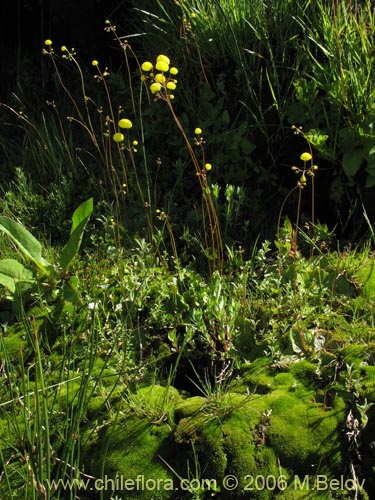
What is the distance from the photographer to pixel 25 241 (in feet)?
9.86

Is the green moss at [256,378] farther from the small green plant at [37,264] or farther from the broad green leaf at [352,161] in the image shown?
the broad green leaf at [352,161]

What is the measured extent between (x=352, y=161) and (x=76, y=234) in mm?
1407

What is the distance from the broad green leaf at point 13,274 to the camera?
115 inches


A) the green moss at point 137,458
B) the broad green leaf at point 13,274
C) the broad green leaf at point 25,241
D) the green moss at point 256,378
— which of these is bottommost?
the green moss at point 137,458

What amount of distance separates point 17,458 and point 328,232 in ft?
6.38

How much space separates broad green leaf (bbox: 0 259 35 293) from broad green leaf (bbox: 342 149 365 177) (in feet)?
5.32

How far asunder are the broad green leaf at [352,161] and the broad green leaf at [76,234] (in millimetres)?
1293

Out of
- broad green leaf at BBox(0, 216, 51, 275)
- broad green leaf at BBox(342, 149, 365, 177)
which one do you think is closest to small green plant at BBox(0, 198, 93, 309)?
broad green leaf at BBox(0, 216, 51, 275)

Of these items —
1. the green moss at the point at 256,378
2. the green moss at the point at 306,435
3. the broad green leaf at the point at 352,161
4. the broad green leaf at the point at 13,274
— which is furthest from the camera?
the broad green leaf at the point at 352,161

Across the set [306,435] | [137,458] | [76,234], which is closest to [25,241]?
[76,234]

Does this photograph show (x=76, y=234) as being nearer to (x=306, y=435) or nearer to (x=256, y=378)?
(x=256, y=378)

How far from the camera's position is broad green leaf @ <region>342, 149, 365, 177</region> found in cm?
Answer: 327

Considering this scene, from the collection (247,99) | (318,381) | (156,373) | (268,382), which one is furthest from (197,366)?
(247,99)

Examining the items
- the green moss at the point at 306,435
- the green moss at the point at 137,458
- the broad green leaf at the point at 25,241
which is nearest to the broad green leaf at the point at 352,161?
the green moss at the point at 306,435
